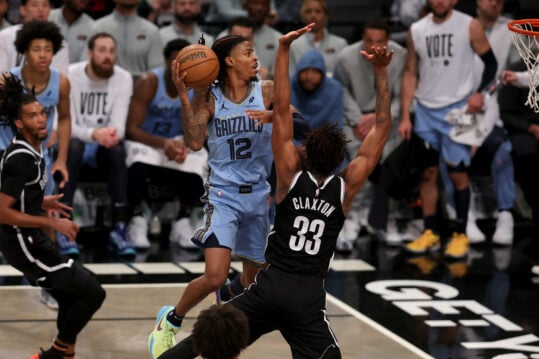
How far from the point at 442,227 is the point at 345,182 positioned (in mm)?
5136

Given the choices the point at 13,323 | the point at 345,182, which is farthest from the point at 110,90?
the point at 345,182

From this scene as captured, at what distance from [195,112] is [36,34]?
6.99 ft

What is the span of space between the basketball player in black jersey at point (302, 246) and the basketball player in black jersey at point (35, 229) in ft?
4.03

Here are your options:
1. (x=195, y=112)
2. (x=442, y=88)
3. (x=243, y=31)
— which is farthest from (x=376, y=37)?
(x=195, y=112)

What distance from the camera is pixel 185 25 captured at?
1043cm

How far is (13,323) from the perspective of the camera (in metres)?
7.27

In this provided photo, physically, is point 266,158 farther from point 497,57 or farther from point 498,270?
point 497,57

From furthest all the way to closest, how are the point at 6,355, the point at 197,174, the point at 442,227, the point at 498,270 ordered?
the point at 442,227, the point at 197,174, the point at 498,270, the point at 6,355

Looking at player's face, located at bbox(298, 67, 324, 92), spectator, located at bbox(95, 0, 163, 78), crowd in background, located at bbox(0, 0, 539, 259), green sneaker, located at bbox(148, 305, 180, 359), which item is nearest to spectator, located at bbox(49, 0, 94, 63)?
crowd in background, located at bbox(0, 0, 539, 259)

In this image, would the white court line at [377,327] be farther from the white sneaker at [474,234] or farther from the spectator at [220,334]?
the spectator at [220,334]

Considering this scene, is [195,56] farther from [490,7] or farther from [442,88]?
[490,7]

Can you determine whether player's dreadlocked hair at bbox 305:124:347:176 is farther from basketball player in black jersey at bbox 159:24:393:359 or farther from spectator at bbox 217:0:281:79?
spectator at bbox 217:0:281:79

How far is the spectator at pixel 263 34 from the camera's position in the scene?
34.3 feet

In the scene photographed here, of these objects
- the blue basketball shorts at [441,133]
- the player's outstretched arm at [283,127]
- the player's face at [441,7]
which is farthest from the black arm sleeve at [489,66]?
the player's outstretched arm at [283,127]
